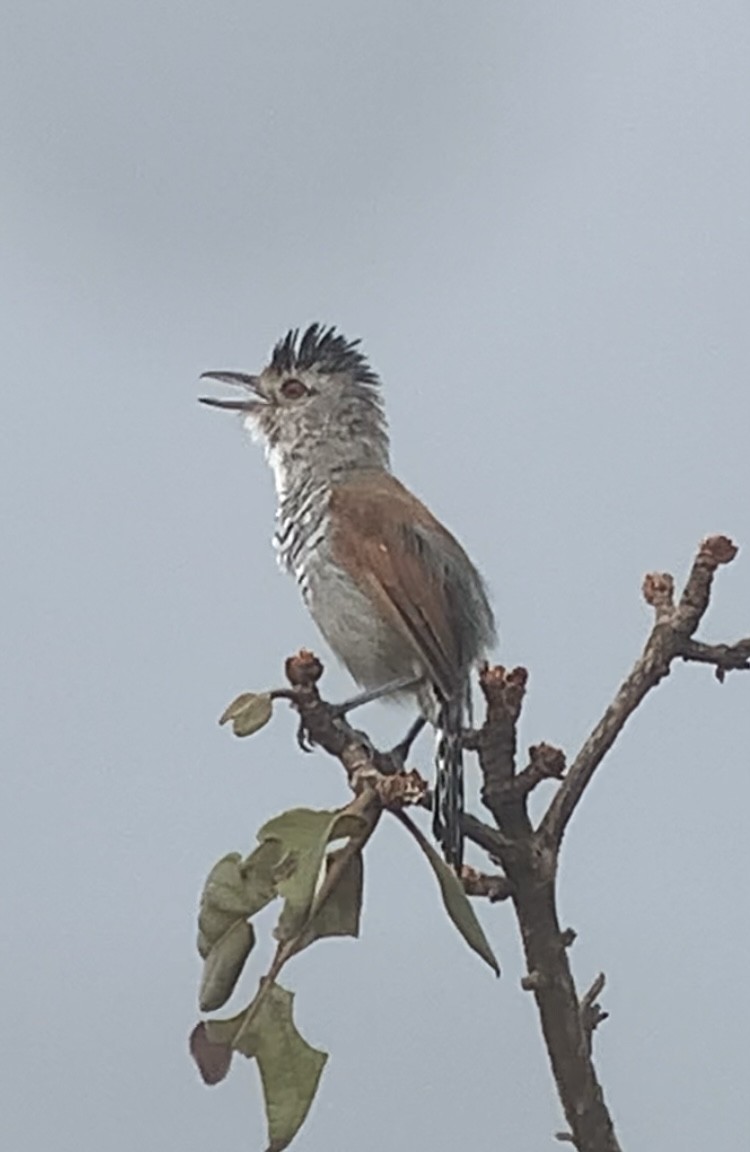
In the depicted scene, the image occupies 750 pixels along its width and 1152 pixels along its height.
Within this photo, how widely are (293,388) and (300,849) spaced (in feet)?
13.8

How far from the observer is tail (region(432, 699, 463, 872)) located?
291 cm

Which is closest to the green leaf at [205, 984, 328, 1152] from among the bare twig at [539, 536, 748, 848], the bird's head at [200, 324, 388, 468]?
the bare twig at [539, 536, 748, 848]

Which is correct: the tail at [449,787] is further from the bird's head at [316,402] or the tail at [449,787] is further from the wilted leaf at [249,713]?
the bird's head at [316,402]

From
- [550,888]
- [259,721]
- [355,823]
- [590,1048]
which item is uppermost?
[259,721]

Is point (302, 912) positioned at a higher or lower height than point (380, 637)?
lower

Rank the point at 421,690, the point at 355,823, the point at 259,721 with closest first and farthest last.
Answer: the point at 355,823 < the point at 259,721 < the point at 421,690

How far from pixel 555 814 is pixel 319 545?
2899 mm

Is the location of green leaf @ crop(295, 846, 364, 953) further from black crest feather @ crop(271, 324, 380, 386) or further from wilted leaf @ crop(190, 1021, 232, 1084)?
black crest feather @ crop(271, 324, 380, 386)

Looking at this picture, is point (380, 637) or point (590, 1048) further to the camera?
point (380, 637)

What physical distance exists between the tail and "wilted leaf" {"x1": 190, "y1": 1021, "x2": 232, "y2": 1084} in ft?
1.59

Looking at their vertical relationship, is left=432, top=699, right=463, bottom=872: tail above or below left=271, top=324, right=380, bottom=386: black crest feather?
below

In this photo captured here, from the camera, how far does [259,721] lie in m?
2.95

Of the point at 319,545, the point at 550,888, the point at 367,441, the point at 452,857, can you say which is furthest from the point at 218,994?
the point at 367,441

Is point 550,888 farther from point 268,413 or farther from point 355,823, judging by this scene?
point 268,413
